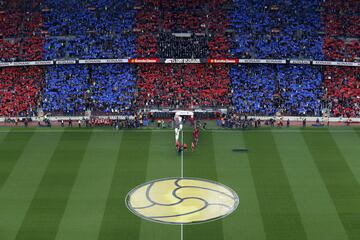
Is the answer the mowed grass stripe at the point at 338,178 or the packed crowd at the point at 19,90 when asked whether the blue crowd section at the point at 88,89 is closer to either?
the packed crowd at the point at 19,90

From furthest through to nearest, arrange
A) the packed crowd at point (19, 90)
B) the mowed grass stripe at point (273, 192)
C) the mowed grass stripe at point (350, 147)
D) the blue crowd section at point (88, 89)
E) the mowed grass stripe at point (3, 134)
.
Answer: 1. the blue crowd section at point (88, 89)
2. the packed crowd at point (19, 90)
3. the mowed grass stripe at point (3, 134)
4. the mowed grass stripe at point (350, 147)
5. the mowed grass stripe at point (273, 192)

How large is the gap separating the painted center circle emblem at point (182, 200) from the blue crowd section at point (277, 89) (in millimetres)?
20882

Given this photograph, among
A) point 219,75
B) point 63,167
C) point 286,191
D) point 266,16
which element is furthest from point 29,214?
point 266,16

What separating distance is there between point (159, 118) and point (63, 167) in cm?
1662

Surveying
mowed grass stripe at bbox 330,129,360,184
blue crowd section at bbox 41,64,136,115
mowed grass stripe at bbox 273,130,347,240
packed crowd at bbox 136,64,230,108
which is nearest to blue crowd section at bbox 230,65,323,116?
packed crowd at bbox 136,64,230,108

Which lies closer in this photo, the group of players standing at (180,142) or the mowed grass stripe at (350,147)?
the mowed grass stripe at (350,147)

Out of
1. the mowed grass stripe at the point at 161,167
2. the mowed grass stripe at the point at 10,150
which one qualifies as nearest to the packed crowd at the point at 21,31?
the mowed grass stripe at the point at 10,150

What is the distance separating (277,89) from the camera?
63.2m

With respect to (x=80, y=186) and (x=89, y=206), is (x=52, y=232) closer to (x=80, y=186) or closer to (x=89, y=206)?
(x=89, y=206)

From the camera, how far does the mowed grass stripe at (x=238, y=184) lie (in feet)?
116

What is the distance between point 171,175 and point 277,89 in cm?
2446

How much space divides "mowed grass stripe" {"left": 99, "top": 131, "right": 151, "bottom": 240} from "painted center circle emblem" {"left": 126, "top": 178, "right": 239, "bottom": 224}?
2.64 feet

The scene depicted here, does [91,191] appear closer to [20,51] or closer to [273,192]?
[273,192]

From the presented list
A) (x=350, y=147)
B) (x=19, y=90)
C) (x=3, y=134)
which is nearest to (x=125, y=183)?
(x=3, y=134)
